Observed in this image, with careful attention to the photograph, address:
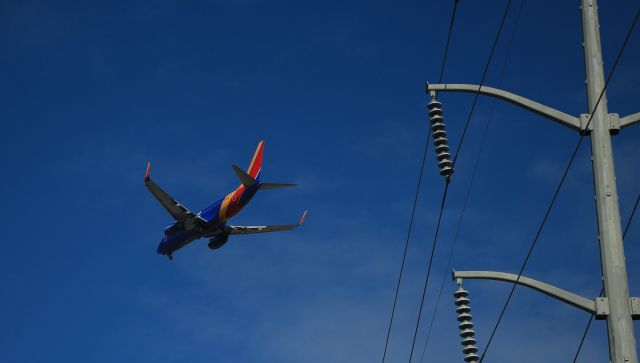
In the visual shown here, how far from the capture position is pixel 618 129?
16266mm

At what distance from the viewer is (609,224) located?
51.3 feet

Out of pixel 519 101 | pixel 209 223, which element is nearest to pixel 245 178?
pixel 209 223

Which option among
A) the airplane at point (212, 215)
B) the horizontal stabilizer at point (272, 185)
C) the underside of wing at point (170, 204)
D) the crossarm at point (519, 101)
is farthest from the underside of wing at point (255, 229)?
the crossarm at point (519, 101)

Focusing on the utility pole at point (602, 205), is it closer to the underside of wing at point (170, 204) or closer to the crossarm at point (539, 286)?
the crossarm at point (539, 286)

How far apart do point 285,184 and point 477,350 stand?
52.3m

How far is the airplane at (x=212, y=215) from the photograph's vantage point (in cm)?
6894

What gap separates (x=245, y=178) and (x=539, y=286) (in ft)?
173

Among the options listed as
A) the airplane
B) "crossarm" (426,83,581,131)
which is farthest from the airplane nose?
"crossarm" (426,83,581,131)

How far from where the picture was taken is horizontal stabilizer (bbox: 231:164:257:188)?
6706 centimetres

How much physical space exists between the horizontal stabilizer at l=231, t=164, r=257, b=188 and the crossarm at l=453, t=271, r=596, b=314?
5012cm

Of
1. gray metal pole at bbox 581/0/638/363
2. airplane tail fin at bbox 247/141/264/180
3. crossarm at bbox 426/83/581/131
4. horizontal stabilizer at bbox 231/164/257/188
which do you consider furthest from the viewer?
airplane tail fin at bbox 247/141/264/180

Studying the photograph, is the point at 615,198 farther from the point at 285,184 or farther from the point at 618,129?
the point at 285,184

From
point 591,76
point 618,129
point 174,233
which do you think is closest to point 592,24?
point 591,76

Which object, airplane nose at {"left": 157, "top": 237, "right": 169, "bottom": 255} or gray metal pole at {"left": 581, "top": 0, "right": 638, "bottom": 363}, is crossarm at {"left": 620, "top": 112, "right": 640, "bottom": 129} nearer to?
gray metal pole at {"left": 581, "top": 0, "right": 638, "bottom": 363}
